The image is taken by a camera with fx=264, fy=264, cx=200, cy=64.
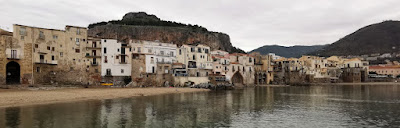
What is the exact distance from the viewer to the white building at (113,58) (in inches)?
2388

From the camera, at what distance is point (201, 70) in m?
70.9

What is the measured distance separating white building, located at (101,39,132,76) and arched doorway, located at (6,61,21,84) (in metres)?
16.0

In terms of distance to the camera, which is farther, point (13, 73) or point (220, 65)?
point (220, 65)

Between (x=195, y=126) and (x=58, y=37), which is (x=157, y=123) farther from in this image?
(x=58, y=37)

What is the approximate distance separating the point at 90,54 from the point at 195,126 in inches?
1766

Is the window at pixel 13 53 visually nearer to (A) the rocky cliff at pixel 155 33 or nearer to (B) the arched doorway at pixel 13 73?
(B) the arched doorway at pixel 13 73

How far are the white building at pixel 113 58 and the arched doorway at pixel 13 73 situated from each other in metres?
16.0

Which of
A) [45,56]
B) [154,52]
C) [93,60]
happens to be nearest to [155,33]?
[154,52]

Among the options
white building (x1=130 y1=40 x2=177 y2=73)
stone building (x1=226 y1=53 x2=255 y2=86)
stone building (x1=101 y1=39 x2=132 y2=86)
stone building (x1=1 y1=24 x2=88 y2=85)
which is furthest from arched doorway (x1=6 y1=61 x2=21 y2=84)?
stone building (x1=226 y1=53 x2=255 y2=86)

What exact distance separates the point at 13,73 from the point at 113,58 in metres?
Answer: 19.4

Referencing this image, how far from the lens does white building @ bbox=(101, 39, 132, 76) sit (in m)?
60.7

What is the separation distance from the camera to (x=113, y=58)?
201ft

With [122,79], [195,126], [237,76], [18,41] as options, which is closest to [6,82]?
[18,41]

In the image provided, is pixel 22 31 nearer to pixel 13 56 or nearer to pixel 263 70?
pixel 13 56
